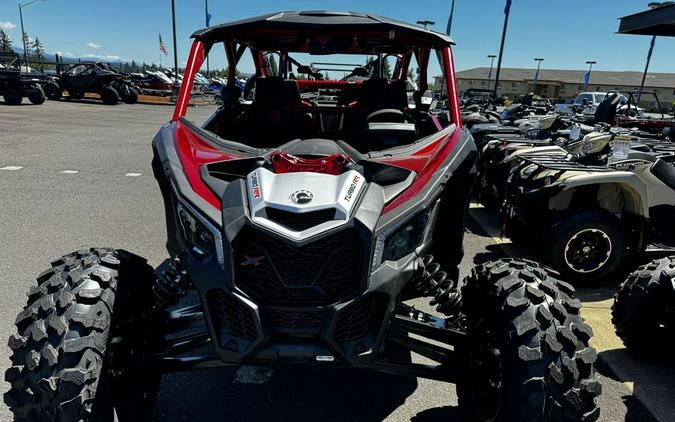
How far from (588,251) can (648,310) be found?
147 cm

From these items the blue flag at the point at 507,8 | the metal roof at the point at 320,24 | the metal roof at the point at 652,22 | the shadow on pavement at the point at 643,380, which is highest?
the blue flag at the point at 507,8

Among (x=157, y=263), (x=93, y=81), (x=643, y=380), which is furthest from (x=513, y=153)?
(x=93, y=81)

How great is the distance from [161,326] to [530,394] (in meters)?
1.72

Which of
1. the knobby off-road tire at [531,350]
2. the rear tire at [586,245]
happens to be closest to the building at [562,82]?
the rear tire at [586,245]


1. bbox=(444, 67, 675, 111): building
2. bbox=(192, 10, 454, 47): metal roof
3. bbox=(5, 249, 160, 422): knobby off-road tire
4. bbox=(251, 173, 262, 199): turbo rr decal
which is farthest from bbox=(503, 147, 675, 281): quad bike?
bbox=(444, 67, 675, 111): building

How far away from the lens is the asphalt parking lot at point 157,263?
2797mm

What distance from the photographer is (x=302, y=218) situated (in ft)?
6.49

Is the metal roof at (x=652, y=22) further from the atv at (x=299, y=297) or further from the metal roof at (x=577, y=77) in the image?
the metal roof at (x=577, y=77)

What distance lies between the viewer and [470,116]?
10.1 meters

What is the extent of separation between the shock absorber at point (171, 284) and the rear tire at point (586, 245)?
3.50 meters

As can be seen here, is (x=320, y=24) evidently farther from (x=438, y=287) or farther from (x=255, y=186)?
(x=438, y=287)

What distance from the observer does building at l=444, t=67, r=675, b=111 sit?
77.2 meters

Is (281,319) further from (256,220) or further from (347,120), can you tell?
(347,120)

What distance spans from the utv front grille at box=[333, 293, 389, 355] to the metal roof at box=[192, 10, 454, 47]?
67.0 inches
